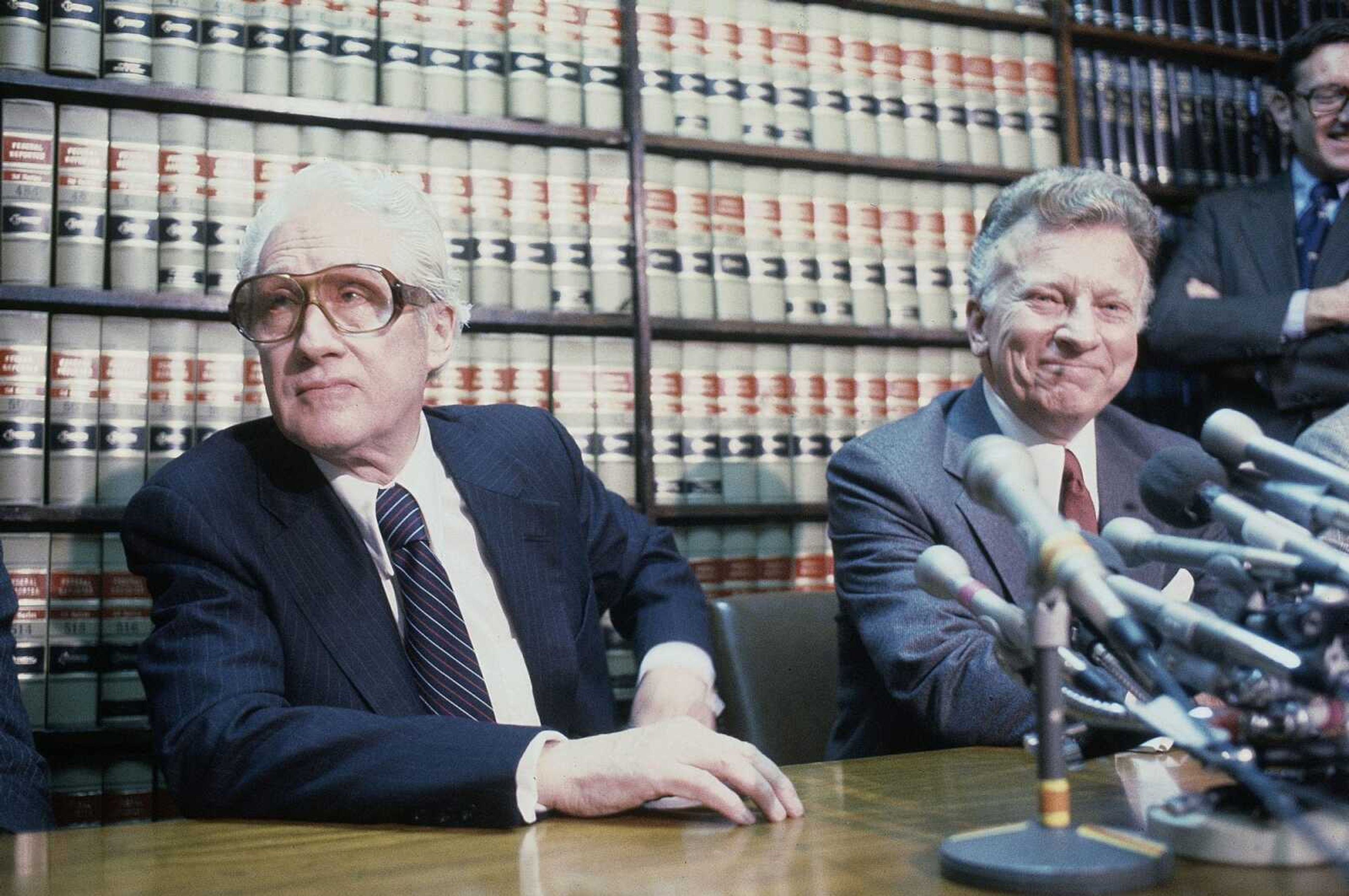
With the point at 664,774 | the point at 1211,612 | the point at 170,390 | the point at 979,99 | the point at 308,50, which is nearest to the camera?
the point at 1211,612

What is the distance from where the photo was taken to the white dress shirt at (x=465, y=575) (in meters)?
1.53

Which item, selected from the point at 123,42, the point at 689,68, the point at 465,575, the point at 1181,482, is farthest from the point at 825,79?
the point at 1181,482

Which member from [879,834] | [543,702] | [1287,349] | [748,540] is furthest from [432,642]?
[1287,349]

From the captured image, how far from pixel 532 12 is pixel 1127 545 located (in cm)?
229

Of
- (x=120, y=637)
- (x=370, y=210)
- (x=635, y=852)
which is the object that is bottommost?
(x=635, y=852)

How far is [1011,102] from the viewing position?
3199 millimetres

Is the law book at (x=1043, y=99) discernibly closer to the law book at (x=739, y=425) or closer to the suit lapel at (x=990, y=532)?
the law book at (x=739, y=425)

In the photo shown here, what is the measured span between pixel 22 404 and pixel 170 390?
0.26 metres

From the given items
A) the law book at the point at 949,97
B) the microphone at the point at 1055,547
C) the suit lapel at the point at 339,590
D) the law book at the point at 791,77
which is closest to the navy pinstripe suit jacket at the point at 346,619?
the suit lapel at the point at 339,590

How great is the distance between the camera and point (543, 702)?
1.58 m

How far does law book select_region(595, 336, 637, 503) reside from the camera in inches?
110

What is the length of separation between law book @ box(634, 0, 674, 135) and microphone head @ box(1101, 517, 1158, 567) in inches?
85.9

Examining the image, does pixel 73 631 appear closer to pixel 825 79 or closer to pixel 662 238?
pixel 662 238

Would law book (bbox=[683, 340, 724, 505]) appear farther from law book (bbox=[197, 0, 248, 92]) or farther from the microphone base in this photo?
the microphone base
